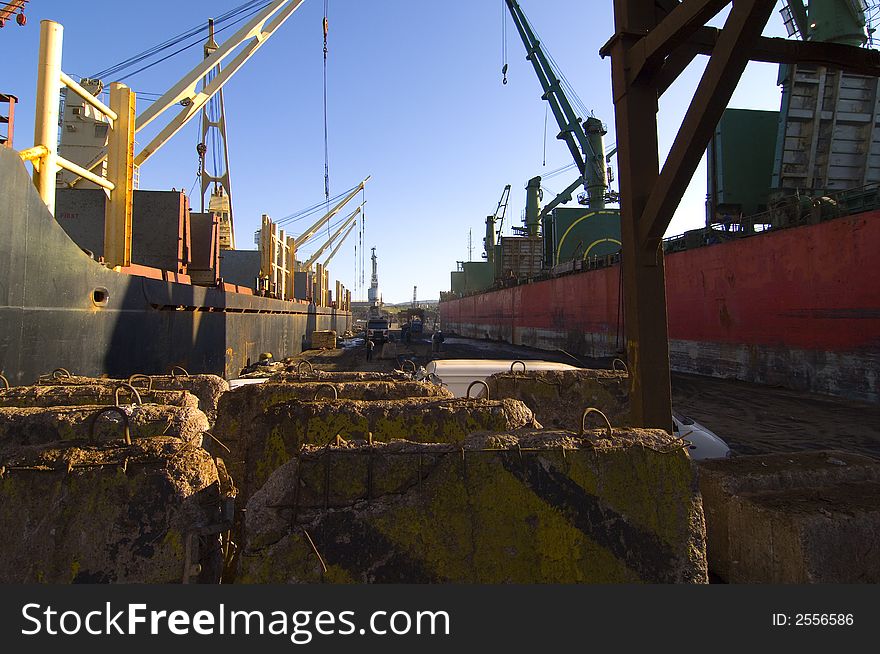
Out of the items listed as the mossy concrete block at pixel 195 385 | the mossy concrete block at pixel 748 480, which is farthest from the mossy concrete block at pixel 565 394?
the mossy concrete block at pixel 195 385

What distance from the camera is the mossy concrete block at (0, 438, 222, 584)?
2135mm

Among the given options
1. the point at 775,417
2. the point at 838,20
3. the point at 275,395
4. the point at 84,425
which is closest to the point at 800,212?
the point at 775,417

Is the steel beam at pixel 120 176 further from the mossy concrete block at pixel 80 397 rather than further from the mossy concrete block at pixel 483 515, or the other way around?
the mossy concrete block at pixel 483 515

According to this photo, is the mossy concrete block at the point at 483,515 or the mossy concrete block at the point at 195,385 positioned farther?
the mossy concrete block at the point at 195,385

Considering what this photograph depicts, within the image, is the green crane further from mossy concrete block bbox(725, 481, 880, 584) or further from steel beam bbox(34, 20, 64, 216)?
steel beam bbox(34, 20, 64, 216)

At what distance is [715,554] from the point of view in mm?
3027

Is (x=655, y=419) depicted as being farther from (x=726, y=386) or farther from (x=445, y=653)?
(x=726, y=386)

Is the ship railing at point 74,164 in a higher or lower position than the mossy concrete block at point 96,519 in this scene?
higher

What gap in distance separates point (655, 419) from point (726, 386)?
41.6ft

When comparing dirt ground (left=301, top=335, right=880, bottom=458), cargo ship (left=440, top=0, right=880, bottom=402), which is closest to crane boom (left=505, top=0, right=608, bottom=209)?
cargo ship (left=440, top=0, right=880, bottom=402)

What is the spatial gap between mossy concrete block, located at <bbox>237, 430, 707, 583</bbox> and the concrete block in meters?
2.60

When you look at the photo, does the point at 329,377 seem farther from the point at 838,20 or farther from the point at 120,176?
the point at 838,20

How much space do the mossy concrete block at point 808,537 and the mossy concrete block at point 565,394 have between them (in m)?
2.11

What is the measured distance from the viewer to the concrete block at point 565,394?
4953 millimetres
